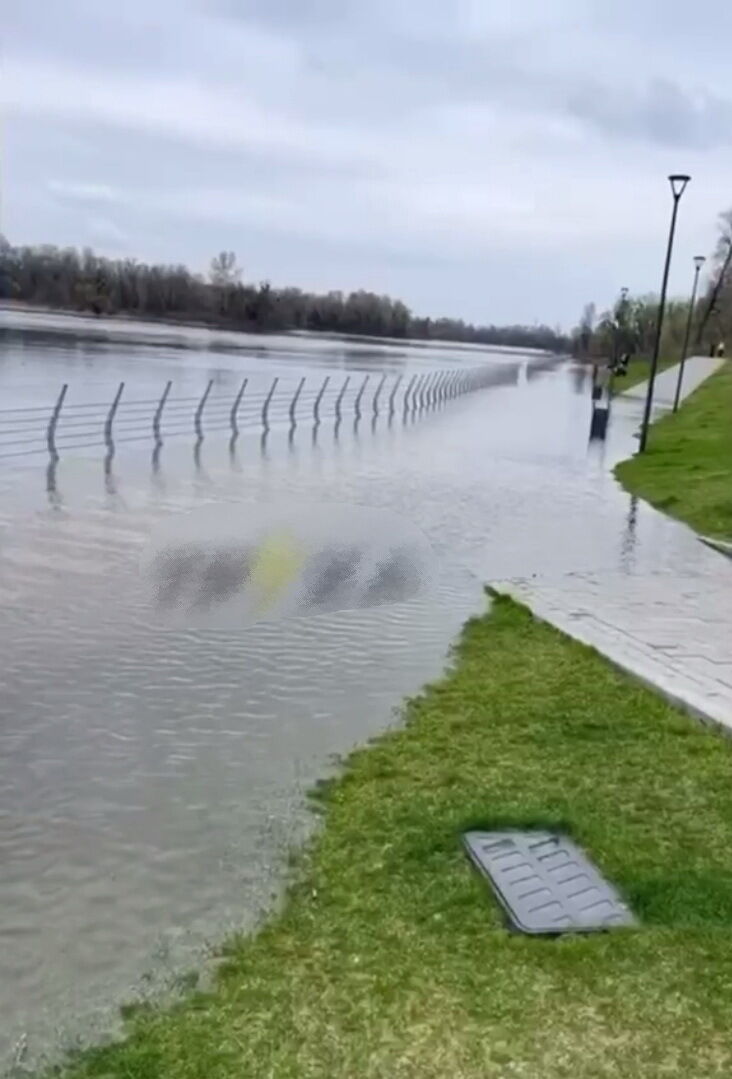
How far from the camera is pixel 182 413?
2166cm

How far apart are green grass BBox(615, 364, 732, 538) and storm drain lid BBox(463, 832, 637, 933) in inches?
289

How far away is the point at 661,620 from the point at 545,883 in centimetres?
371

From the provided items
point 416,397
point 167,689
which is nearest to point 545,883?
point 167,689

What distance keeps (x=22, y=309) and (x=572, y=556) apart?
88629 millimetres

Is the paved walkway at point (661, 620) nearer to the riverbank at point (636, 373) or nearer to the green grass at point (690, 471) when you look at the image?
the green grass at point (690, 471)

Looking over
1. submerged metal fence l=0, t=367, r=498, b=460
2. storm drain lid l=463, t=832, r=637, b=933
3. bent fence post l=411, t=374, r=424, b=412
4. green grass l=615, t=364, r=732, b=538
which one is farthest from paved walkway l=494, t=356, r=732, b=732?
bent fence post l=411, t=374, r=424, b=412

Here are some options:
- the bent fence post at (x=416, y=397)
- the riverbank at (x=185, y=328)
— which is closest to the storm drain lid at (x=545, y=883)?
the bent fence post at (x=416, y=397)

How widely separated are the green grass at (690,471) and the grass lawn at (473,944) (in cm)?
662

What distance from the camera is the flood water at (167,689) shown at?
9.84 feet

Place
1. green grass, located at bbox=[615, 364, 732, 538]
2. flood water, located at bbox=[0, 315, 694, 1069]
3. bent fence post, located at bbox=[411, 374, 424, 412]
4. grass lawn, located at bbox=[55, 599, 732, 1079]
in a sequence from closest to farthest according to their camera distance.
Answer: grass lawn, located at bbox=[55, 599, 732, 1079], flood water, located at bbox=[0, 315, 694, 1069], green grass, located at bbox=[615, 364, 732, 538], bent fence post, located at bbox=[411, 374, 424, 412]

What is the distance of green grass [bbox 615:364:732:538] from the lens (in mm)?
11547

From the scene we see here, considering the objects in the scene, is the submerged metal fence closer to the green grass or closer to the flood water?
the flood water

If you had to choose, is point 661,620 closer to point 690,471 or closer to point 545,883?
point 545,883

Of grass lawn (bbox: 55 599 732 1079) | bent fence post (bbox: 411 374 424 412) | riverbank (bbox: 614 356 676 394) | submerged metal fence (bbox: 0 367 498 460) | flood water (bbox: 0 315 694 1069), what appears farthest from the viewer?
riverbank (bbox: 614 356 676 394)
